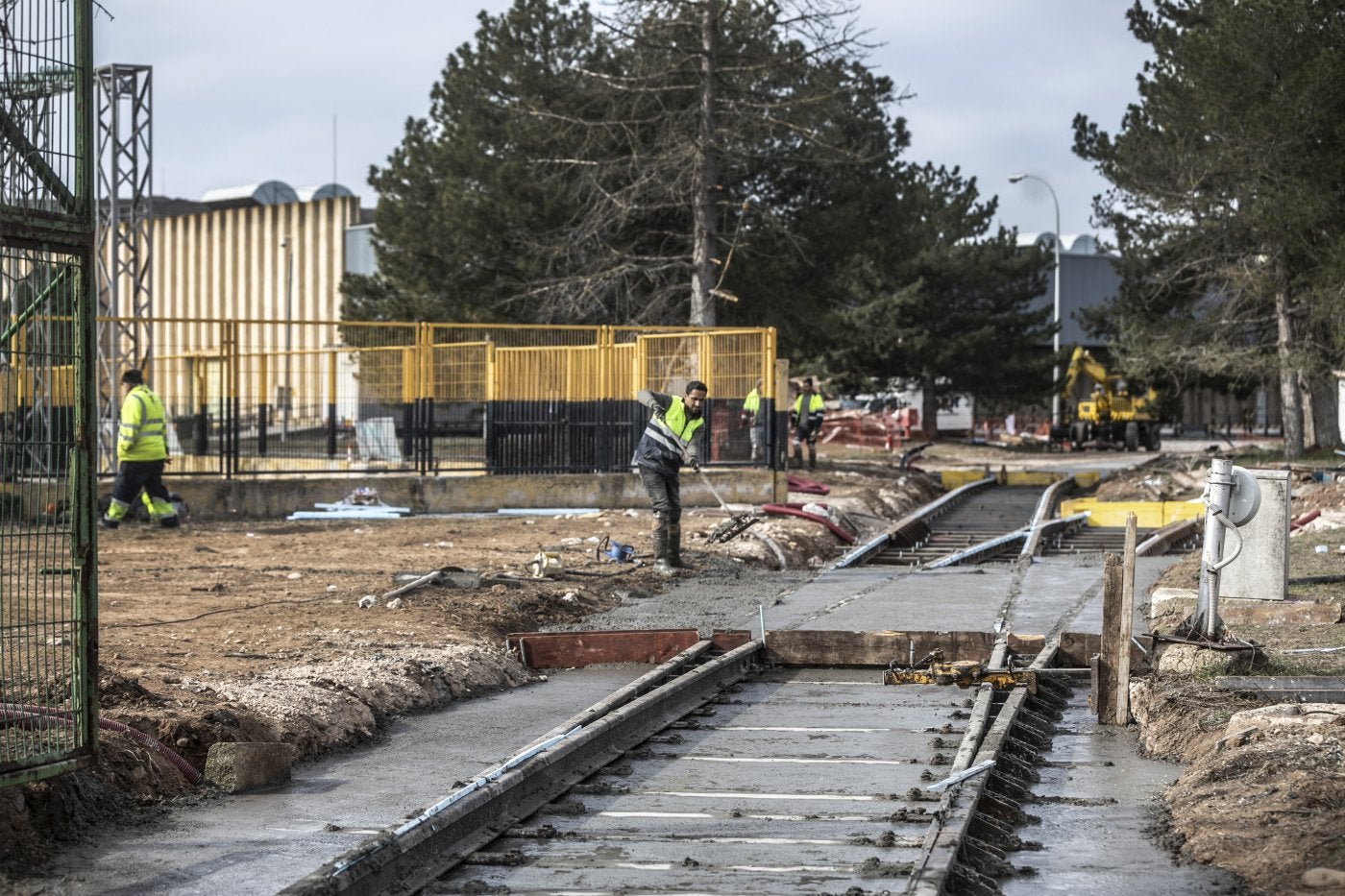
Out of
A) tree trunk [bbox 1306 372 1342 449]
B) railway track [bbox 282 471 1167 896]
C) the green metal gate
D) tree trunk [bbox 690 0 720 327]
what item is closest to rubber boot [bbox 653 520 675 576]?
railway track [bbox 282 471 1167 896]

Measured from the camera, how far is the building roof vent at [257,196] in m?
68.1

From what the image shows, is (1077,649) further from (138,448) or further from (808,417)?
(808,417)

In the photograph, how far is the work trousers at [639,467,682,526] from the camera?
15.5m

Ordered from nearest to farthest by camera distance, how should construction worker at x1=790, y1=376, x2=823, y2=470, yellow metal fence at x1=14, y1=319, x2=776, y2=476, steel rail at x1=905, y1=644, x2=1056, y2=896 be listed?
steel rail at x1=905, y1=644, x2=1056, y2=896, yellow metal fence at x1=14, y1=319, x2=776, y2=476, construction worker at x1=790, y1=376, x2=823, y2=470

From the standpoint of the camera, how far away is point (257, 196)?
68.1 meters

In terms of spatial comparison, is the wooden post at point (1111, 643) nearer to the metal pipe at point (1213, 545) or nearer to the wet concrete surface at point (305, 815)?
the metal pipe at point (1213, 545)

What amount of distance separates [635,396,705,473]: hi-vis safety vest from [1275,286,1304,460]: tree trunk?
20.9 metres

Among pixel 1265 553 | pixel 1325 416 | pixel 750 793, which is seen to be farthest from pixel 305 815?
pixel 1325 416

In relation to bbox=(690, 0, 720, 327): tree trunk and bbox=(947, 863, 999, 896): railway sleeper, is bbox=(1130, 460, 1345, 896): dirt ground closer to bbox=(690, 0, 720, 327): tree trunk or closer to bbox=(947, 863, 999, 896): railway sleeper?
bbox=(947, 863, 999, 896): railway sleeper

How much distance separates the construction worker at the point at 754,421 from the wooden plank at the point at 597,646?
1151 centimetres

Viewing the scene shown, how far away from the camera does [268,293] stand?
68.5 m

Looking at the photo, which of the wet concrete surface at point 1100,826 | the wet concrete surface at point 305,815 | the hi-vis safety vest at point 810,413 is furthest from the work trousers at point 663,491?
the hi-vis safety vest at point 810,413

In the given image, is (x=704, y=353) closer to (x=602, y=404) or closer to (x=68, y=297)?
(x=602, y=404)

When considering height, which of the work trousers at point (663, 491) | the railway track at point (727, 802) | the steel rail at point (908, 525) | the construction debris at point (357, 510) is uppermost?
the work trousers at point (663, 491)
